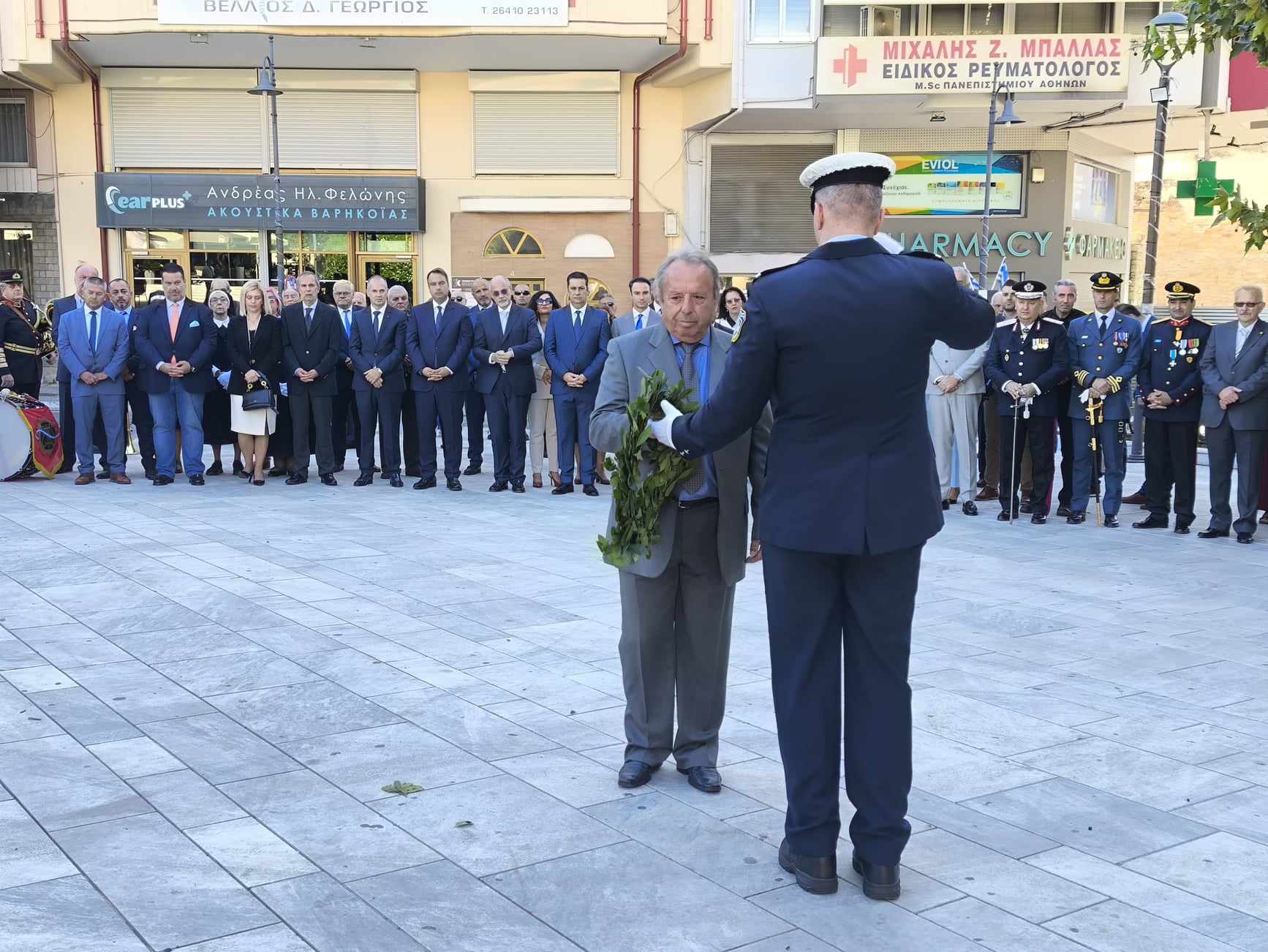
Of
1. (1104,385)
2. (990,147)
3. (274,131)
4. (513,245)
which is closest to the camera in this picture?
(1104,385)

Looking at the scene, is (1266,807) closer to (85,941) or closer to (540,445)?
(85,941)

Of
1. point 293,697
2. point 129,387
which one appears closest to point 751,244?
point 129,387

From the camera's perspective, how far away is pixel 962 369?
11.5m

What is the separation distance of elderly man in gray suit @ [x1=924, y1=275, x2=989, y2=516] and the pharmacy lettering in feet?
54.1

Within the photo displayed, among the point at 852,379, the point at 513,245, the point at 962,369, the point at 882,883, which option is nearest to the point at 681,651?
the point at 882,883

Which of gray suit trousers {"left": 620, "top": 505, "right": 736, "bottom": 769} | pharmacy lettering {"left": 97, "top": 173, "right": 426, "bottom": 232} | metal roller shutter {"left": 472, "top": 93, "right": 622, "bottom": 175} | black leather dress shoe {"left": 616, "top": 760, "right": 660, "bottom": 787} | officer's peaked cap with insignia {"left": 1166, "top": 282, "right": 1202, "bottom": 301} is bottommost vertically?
black leather dress shoe {"left": 616, "top": 760, "right": 660, "bottom": 787}

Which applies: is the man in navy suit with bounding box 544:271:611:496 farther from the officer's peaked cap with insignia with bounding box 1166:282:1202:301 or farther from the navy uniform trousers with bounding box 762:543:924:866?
the navy uniform trousers with bounding box 762:543:924:866

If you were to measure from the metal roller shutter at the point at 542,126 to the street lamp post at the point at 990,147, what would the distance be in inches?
289

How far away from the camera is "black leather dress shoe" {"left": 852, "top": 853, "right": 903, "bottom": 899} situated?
144 inches

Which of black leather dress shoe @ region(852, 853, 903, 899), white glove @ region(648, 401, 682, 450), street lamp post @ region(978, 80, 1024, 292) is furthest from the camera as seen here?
street lamp post @ region(978, 80, 1024, 292)

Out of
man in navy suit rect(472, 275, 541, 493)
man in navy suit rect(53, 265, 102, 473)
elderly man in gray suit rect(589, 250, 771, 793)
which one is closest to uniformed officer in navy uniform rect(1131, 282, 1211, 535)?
man in navy suit rect(472, 275, 541, 493)

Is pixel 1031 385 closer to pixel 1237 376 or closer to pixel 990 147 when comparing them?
pixel 1237 376

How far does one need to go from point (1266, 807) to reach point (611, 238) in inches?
899

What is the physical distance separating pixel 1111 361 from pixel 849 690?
797cm
